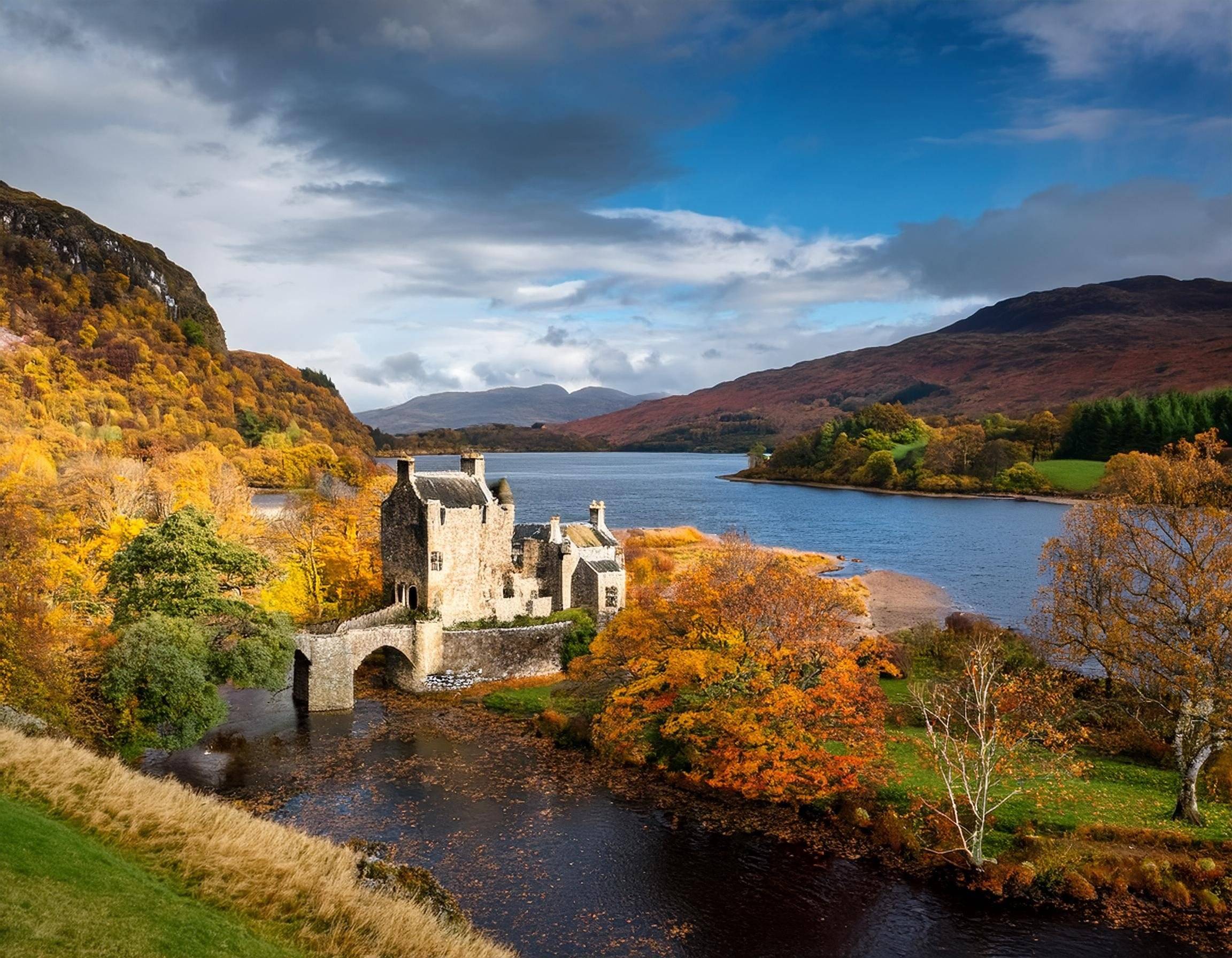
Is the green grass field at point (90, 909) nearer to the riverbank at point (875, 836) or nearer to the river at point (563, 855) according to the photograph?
the river at point (563, 855)

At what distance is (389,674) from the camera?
126ft

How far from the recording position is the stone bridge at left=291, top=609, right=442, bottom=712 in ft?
112

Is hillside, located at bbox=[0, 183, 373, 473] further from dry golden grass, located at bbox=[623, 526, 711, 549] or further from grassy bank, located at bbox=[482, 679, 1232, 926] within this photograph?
grassy bank, located at bbox=[482, 679, 1232, 926]

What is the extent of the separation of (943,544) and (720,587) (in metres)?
68.9

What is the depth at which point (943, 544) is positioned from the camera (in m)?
90.7

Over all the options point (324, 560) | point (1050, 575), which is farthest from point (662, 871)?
point (1050, 575)

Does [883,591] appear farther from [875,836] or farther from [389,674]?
[875,836]

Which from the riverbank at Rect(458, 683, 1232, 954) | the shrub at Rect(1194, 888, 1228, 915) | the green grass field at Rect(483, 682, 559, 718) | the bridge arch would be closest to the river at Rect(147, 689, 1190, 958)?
the riverbank at Rect(458, 683, 1232, 954)

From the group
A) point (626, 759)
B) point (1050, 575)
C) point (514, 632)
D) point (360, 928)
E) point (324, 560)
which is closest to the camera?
point (360, 928)

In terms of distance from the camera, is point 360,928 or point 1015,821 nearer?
point 360,928

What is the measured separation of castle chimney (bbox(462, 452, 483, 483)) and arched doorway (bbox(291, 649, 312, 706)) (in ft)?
40.3

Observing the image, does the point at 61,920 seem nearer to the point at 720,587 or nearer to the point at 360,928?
the point at 360,928

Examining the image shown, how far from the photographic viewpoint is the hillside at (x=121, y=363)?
8738 cm

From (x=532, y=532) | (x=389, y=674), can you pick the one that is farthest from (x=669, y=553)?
(x=389, y=674)
